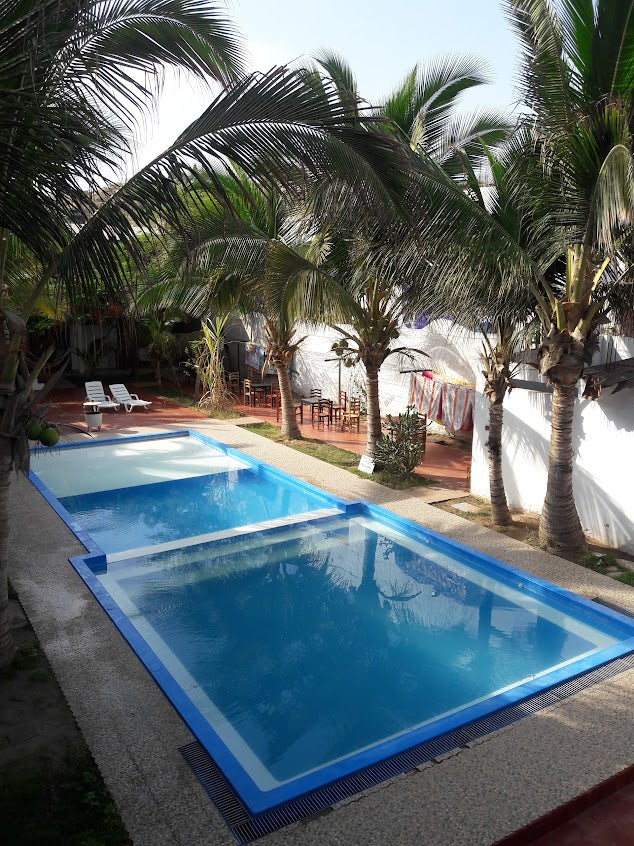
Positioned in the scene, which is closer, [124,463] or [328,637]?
[328,637]

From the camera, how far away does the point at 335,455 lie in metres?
13.5

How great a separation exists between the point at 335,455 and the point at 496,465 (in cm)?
458

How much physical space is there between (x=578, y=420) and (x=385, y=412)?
743 centimetres

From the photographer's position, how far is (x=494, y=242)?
7355mm

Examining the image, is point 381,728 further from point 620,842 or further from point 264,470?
point 264,470

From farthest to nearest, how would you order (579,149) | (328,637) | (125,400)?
(125,400) → (328,637) → (579,149)

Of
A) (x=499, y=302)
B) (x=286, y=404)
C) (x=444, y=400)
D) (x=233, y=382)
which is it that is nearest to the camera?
(x=499, y=302)

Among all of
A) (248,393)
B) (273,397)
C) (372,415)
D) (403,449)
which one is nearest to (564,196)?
(403,449)

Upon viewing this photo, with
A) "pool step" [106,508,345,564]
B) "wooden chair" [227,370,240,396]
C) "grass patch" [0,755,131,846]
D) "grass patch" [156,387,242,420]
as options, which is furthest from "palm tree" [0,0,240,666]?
"wooden chair" [227,370,240,396]

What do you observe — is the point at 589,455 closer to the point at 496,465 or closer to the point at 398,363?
the point at 496,465

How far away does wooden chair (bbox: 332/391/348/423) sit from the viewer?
1612cm

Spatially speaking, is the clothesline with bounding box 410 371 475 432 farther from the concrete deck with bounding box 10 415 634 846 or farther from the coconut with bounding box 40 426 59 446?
the coconut with bounding box 40 426 59 446

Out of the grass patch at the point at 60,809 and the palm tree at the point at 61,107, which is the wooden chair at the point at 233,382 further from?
the grass patch at the point at 60,809

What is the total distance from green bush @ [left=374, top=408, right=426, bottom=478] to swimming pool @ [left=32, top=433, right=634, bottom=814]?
154cm
